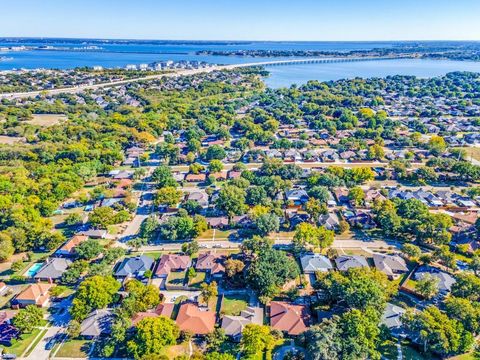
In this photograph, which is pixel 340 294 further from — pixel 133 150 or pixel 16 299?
pixel 133 150

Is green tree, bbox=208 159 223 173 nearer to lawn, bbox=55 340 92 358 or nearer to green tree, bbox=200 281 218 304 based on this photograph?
green tree, bbox=200 281 218 304

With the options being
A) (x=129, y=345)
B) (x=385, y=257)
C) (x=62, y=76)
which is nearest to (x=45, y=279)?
(x=129, y=345)

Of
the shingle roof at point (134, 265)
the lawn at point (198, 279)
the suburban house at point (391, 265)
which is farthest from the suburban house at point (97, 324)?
the suburban house at point (391, 265)

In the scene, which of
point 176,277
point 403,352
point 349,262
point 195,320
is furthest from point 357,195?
point 195,320

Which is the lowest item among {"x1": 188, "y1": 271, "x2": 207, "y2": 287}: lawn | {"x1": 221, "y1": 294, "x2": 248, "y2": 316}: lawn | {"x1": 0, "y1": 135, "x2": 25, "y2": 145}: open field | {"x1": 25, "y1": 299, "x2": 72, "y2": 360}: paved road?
{"x1": 25, "y1": 299, "x2": 72, "y2": 360}: paved road

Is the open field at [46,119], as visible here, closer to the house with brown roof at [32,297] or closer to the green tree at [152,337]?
the house with brown roof at [32,297]

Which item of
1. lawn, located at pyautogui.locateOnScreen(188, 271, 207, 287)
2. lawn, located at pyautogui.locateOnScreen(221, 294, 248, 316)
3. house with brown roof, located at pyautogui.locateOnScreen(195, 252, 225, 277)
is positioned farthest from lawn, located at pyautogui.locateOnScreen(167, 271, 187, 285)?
lawn, located at pyautogui.locateOnScreen(221, 294, 248, 316)

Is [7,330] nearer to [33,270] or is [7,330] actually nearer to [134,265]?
[33,270]
